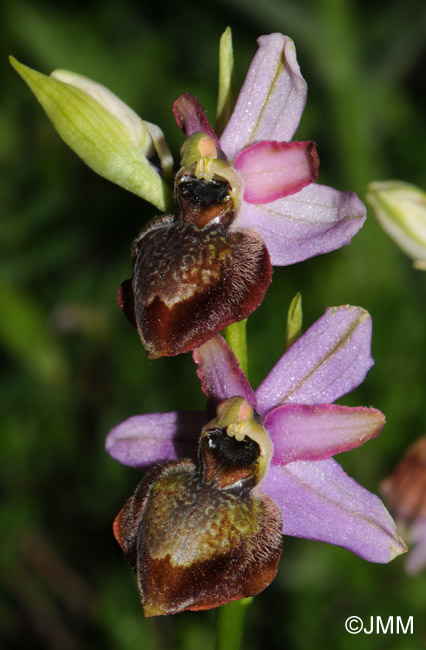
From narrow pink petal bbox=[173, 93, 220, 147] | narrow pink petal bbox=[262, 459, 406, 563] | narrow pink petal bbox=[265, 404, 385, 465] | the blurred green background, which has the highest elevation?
narrow pink petal bbox=[173, 93, 220, 147]

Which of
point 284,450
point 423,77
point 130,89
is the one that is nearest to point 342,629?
point 284,450

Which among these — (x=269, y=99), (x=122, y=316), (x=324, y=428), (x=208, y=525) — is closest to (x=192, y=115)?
(x=269, y=99)

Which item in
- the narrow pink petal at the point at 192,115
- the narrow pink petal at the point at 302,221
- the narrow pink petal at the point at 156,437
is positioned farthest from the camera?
the narrow pink petal at the point at 156,437

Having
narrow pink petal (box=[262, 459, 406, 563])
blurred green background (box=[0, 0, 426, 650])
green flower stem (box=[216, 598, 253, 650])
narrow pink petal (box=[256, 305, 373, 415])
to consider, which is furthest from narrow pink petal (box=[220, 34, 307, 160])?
blurred green background (box=[0, 0, 426, 650])

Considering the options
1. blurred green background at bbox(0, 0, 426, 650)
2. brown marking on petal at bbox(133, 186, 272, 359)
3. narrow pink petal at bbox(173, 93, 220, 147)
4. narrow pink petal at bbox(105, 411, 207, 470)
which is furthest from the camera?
blurred green background at bbox(0, 0, 426, 650)

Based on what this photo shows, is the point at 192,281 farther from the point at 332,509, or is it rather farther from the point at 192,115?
the point at 332,509

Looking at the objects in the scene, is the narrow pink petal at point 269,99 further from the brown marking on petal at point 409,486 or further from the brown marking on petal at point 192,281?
the brown marking on petal at point 409,486

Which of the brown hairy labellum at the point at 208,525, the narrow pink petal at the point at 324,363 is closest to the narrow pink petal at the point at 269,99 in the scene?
the narrow pink petal at the point at 324,363

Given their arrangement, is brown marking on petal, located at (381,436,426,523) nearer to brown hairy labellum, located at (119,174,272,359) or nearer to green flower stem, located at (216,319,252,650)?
green flower stem, located at (216,319,252,650)
